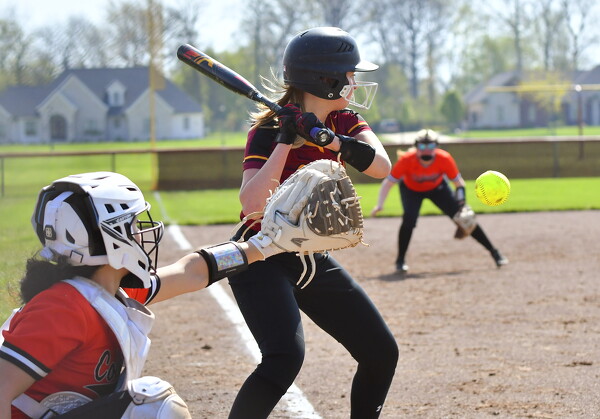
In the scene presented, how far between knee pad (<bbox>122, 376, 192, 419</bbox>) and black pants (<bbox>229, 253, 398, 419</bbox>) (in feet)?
2.40

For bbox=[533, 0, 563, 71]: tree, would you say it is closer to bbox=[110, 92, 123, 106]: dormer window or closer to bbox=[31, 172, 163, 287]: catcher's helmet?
bbox=[110, 92, 123, 106]: dormer window

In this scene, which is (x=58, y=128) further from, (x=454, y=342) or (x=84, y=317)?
(x=84, y=317)

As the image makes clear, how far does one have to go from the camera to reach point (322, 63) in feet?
12.1

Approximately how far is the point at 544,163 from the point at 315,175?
22823mm

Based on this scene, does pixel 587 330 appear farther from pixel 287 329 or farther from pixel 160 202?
pixel 160 202

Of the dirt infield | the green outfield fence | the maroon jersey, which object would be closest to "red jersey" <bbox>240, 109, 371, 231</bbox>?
the maroon jersey

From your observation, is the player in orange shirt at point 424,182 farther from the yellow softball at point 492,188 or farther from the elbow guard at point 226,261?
the elbow guard at point 226,261

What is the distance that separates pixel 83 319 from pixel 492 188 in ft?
6.53

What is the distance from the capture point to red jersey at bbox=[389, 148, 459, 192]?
9781 millimetres

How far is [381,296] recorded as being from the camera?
8336mm

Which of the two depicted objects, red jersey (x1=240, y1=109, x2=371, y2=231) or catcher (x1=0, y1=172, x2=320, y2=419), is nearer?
catcher (x1=0, y1=172, x2=320, y2=419)

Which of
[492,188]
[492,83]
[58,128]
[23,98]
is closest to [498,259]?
[492,188]

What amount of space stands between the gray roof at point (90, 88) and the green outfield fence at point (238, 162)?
156 centimetres

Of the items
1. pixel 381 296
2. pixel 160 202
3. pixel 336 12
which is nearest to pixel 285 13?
pixel 336 12
